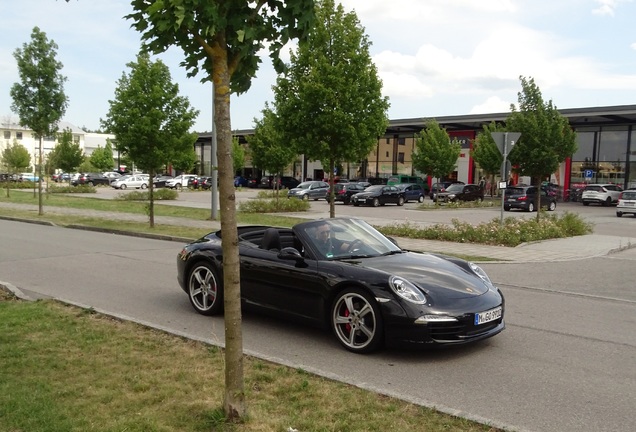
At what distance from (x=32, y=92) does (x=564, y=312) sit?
21.7 meters

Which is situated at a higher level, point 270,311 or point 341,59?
point 341,59

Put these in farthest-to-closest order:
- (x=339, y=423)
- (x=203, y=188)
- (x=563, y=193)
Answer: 1. (x=203, y=188)
2. (x=563, y=193)
3. (x=339, y=423)

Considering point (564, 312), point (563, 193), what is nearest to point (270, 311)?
point (564, 312)

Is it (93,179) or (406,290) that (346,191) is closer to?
(406,290)

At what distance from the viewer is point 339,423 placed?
3814 millimetres

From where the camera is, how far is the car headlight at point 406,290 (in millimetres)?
5430

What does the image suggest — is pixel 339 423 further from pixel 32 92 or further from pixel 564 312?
pixel 32 92

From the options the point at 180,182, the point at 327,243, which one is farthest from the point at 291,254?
the point at 180,182

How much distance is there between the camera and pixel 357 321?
572 centimetres

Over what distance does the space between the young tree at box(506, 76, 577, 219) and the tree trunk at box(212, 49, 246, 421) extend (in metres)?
19.3

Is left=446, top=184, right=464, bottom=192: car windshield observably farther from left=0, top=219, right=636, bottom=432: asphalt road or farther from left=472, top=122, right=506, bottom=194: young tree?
left=0, top=219, right=636, bottom=432: asphalt road

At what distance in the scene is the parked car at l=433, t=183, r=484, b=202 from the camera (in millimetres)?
42938

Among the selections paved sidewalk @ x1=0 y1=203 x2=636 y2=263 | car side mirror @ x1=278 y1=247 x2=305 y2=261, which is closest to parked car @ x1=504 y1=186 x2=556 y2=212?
paved sidewalk @ x1=0 y1=203 x2=636 y2=263

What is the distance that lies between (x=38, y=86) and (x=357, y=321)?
21376 millimetres
